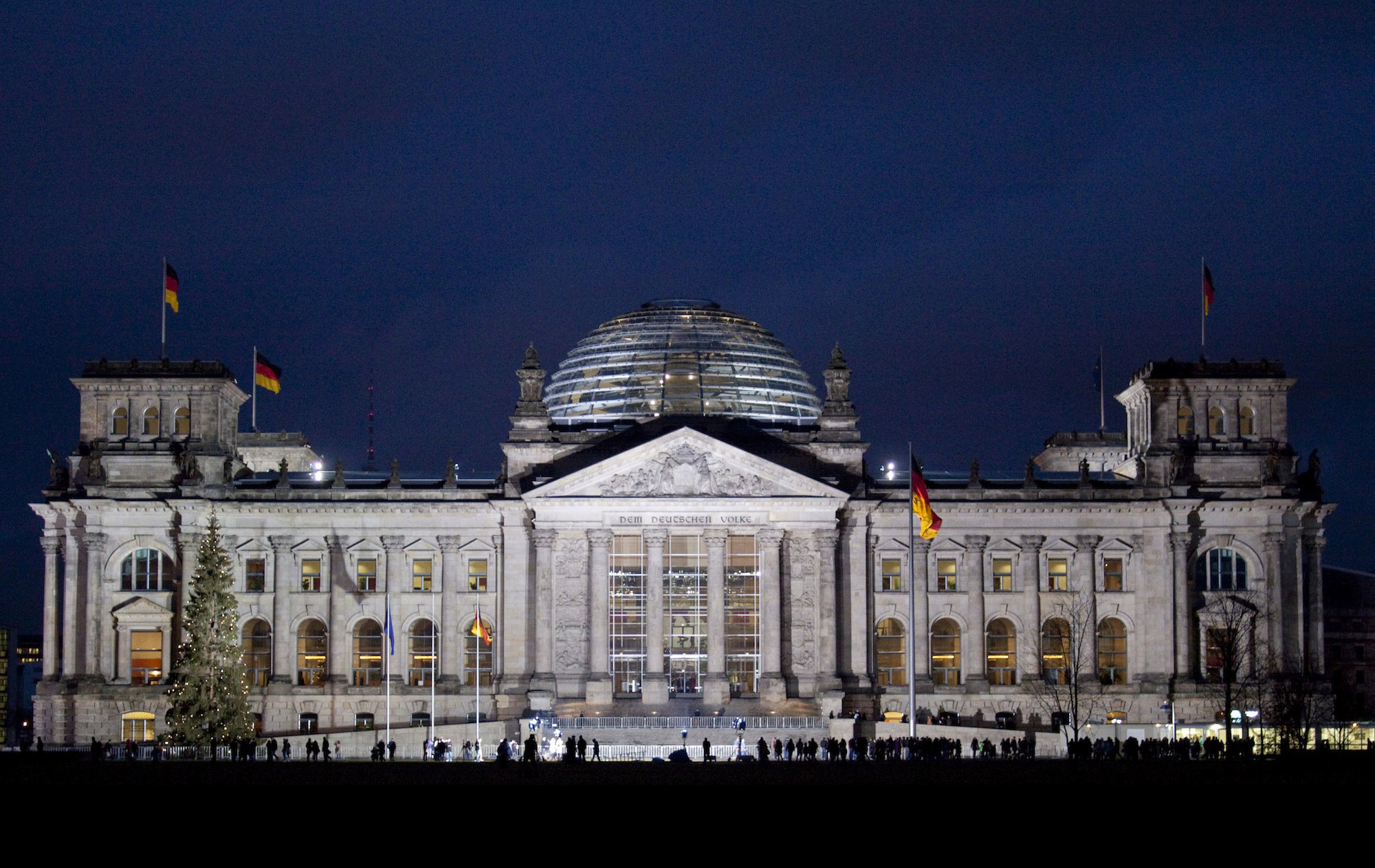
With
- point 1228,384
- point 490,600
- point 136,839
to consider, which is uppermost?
point 1228,384

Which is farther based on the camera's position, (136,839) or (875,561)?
(875,561)

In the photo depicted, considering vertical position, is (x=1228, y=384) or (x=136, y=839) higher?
(x=1228, y=384)

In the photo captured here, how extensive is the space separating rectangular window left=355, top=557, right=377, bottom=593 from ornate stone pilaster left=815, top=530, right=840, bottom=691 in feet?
76.0

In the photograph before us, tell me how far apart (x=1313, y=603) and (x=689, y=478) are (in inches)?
1295

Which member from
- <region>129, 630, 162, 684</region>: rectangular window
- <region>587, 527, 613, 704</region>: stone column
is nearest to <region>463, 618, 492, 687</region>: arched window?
<region>587, 527, 613, 704</region>: stone column

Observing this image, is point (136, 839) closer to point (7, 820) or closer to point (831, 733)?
point (7, 820)

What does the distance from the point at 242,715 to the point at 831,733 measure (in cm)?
2570

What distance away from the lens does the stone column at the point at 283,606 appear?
347 ft

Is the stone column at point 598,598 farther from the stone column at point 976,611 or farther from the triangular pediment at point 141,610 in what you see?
the triangular pediment at point 141,610

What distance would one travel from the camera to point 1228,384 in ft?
354

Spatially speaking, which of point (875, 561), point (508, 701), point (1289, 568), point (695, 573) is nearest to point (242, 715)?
point (508, 701)

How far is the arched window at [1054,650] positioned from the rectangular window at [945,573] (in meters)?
5.14

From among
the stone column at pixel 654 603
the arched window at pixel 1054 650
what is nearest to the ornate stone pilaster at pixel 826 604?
the stone column at pixel 654 603

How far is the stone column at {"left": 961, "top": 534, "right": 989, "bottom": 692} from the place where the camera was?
345ft
